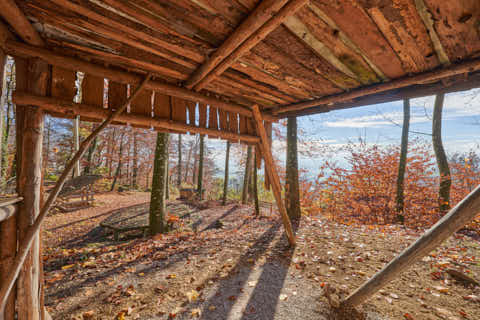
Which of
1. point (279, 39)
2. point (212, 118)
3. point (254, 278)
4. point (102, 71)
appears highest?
point (279, 39)

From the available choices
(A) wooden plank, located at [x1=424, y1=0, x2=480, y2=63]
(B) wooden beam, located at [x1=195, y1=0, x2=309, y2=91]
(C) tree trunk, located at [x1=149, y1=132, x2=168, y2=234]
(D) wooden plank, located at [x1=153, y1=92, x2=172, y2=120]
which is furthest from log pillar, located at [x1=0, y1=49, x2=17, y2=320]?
(C) tree trunk, located at [x1=149, y1=132, x2=168, y2=234]

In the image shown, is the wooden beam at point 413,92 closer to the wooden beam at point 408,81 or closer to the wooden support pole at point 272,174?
the wooden beam at point 408,81

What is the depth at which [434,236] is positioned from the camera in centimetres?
158

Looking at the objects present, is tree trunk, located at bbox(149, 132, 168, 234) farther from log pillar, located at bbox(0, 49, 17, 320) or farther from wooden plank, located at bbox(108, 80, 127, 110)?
log pillar, located at bbox(0, 49, 17, 320)

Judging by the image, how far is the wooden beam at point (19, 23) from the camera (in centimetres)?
132

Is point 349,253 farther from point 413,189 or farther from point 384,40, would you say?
point 413,189

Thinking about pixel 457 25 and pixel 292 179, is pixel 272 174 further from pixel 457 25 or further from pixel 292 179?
pixel 457 25

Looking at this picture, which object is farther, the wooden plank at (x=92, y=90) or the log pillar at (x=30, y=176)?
the wooden plank at (x=92, y=90)

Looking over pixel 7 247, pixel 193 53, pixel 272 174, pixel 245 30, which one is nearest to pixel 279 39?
pixel 245 30

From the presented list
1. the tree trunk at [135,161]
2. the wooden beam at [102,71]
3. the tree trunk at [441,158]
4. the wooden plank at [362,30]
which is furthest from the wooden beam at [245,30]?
the tree trunk at [135,161]

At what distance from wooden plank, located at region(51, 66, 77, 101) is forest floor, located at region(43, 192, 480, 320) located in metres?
2.61

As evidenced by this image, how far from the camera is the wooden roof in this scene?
141cm

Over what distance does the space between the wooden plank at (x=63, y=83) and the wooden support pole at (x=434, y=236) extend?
3.86 metres

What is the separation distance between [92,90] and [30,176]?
114 cm
